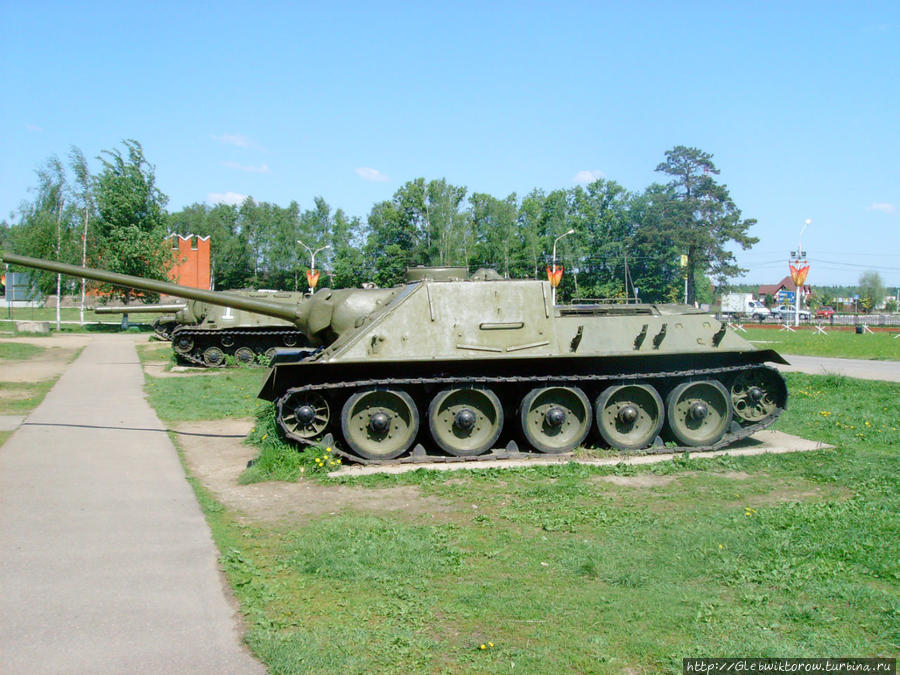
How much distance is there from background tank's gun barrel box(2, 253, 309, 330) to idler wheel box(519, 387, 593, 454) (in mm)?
3586

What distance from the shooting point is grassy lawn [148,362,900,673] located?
4750mm

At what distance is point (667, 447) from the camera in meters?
10.7

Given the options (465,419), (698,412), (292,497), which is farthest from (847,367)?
(292,497)

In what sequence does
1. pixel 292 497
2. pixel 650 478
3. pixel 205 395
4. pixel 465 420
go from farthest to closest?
pixel 205 395
pixel 465 420
pixel 650 478
pixel 292 497

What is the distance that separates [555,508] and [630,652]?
10.8 ft

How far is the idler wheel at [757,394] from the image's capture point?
1131 centimetres

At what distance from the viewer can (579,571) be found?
612cm

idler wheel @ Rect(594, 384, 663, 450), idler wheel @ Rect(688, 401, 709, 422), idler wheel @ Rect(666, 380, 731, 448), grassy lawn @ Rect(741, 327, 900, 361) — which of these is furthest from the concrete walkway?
grassy lawn @ Rect(741, 327, 900, 361)

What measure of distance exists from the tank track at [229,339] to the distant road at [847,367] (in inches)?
584

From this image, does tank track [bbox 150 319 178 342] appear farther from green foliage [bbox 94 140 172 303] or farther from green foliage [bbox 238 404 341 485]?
green foliage [bbox 238 404 341 485]

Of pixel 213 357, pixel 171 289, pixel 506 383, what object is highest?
pixel 171 289

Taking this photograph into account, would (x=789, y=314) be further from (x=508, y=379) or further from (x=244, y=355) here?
(x=508, y=379)

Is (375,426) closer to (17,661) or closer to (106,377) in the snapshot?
(17,661)

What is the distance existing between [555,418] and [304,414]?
3254 mm
